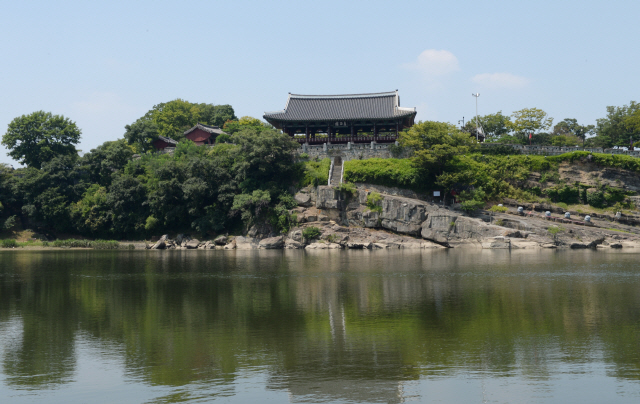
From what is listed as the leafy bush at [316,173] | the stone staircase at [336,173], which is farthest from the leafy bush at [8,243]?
the stone staircase at [336,173]

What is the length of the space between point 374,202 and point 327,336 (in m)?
36.8

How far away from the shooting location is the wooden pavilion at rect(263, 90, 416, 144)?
62.0 m

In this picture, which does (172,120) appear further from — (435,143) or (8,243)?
(435,143)

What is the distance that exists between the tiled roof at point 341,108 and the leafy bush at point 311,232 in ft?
51.7

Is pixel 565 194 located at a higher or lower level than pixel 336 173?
lower

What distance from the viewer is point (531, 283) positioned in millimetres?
26250

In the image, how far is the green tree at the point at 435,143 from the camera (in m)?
52.9

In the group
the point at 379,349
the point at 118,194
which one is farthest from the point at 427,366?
the point at 118,194

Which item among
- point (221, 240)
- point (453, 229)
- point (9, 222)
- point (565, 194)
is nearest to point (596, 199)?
point (565, 194)

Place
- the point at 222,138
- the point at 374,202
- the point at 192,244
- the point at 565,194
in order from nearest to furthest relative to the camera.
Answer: the point at 374,202 → the point at 565,194 → the point at 192,244 → the point at 222,138

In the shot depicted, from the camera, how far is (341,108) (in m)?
63.8

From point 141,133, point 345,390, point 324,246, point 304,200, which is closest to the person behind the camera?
point 345,390

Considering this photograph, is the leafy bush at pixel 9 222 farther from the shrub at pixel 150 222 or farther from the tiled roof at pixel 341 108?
the tiled roof at pixel 341 108

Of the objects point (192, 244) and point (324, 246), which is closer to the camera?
point (324, 246)
